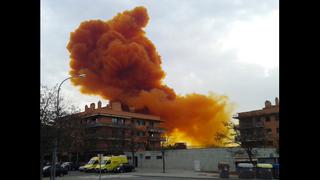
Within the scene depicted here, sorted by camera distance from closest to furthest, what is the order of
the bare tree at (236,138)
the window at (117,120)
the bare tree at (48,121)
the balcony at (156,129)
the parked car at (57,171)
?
the bare tree at (48,121)
the parked car at (57,171)
the bare tree at (236,138)
the window at (117,120)
the balcony at (156,129)

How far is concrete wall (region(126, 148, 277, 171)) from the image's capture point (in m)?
48.3

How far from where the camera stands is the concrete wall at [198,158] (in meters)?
48.3

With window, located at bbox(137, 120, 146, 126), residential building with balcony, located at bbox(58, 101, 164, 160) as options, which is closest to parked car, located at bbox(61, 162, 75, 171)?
residential building with balcony, located at bbox(58, 101, 164, 160)

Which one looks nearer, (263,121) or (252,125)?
(252,125)

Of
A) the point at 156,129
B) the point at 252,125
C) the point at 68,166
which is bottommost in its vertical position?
the point at 68,166

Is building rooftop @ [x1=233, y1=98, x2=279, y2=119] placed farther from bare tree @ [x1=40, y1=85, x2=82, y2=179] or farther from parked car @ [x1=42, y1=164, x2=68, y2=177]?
bare tree @ [x1=40, y1=85, x2=82, y2=179]

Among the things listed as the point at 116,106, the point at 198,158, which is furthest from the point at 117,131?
the point at 198,158

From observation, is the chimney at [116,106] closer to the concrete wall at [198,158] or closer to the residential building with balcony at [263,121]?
the concrete wall at [198,158]

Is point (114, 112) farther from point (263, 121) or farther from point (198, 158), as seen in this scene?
Result: point (198, 158)

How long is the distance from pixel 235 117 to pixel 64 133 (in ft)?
171

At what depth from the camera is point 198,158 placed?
53188mm

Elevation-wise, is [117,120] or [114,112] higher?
[114,112]

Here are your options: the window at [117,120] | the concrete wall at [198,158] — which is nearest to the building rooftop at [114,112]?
the window at [117,120]
